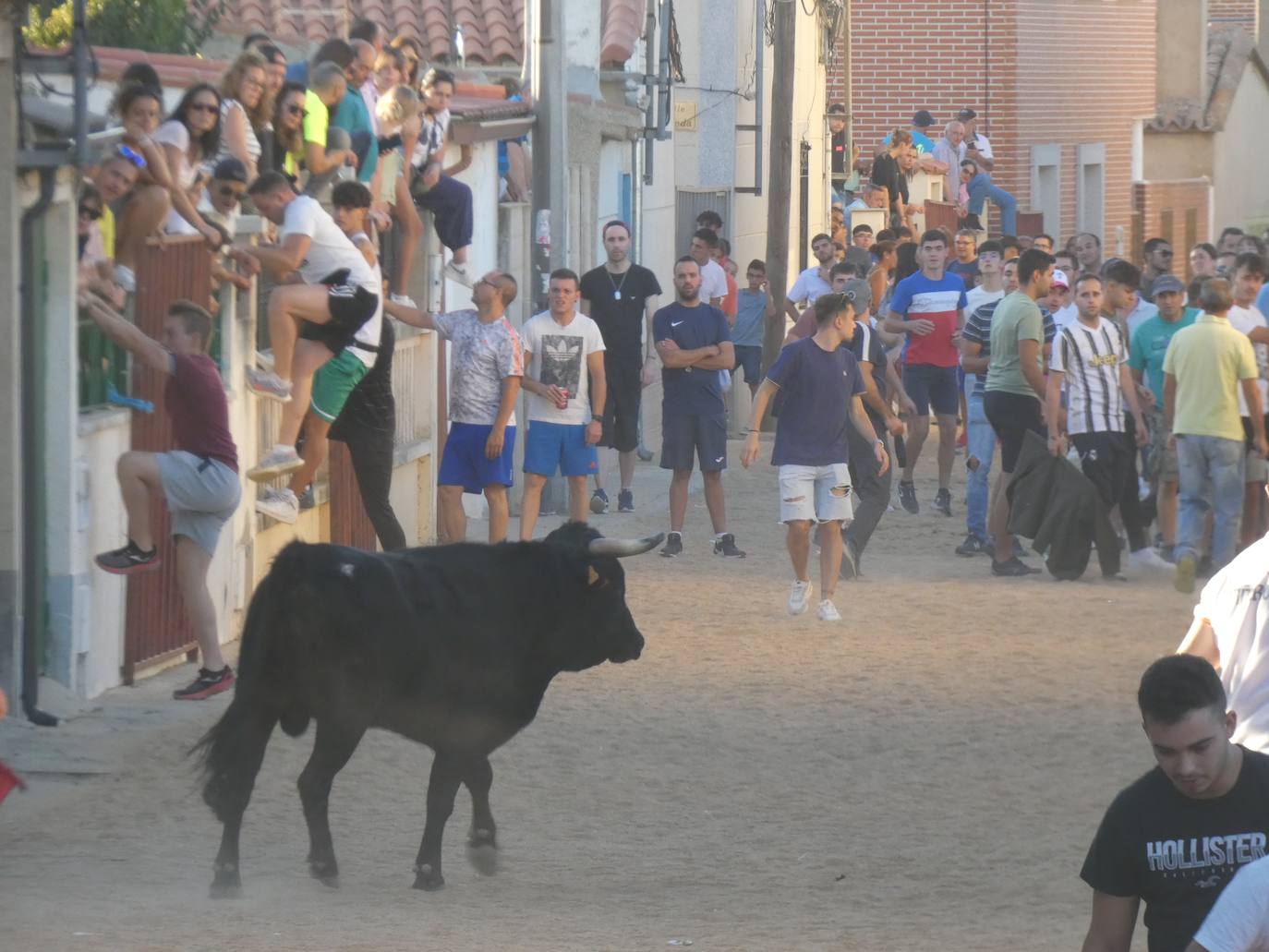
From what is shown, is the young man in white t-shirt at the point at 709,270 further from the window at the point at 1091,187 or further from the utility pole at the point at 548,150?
the window at the point at 1091,187

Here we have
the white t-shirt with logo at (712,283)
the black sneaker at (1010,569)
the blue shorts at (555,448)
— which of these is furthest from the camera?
the white t-shirt with logo at (712,283)

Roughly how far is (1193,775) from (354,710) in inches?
143

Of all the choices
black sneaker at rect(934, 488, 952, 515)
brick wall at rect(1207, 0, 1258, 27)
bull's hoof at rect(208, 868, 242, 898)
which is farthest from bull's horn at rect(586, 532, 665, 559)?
brick wall at rect(1207, 0, 1258, 27)

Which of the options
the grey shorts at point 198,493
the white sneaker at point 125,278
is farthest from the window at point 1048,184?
the grey shorts at point 198,493

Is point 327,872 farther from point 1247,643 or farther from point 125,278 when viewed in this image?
point 125,278

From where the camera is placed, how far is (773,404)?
1285 centimetres

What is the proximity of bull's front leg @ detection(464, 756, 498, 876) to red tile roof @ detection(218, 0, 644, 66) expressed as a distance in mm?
14076

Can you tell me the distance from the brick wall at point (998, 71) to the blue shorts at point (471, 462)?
22.4 metres

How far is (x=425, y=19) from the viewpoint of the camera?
21.6 m

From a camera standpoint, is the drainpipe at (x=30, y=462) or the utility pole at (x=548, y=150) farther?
the utility pole at (x=548, y=150)

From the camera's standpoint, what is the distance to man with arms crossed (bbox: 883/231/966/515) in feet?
54.8

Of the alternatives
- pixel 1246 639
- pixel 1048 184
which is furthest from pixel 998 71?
pixel 1246 639

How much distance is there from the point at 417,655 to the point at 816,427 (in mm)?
5393

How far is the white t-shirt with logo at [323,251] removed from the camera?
1043 centimetres
